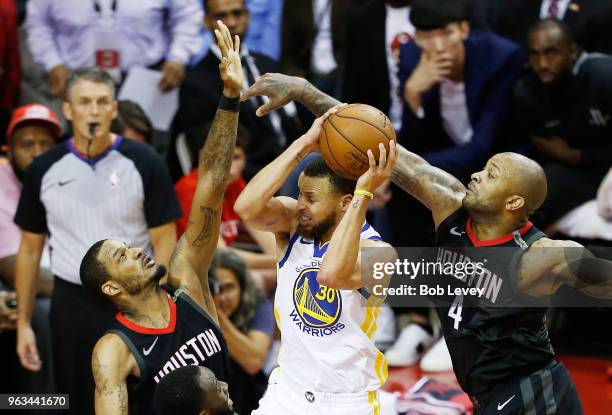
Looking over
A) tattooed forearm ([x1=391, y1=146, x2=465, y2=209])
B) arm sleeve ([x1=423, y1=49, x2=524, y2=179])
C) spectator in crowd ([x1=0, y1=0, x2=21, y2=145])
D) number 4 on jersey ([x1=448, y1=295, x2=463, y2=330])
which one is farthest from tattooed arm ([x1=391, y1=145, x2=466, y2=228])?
spectator in crowd ([x1=0, y1=0, x2=21, y2=145])

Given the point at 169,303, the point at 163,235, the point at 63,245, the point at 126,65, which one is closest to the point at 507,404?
the point at 169,303

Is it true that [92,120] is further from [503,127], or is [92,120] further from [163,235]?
[503,127]

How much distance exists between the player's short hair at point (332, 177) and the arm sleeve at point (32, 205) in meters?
2.10

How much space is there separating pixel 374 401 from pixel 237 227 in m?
2.68

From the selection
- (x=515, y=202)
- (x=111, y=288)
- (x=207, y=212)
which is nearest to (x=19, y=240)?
(x=207, y=212)

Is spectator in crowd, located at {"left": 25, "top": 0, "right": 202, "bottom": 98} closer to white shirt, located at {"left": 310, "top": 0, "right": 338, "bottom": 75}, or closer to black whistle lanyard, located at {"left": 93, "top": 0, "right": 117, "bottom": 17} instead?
black whistle lanyard, located at {"left": 93, "top": 0, "right": 117, "bottom": 17}

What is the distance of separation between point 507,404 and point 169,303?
1.69 m

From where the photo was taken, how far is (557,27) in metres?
7.36

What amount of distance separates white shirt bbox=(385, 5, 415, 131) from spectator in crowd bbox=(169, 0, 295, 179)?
877 mm

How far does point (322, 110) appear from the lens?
558 centimetres

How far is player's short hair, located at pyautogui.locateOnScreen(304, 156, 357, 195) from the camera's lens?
5195 mm

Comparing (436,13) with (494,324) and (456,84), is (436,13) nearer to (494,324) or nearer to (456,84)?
(456,84)

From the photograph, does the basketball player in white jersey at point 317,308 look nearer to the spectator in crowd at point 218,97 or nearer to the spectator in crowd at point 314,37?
the spectator in crowd at point 218,97

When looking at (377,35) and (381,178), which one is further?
(377,35)
